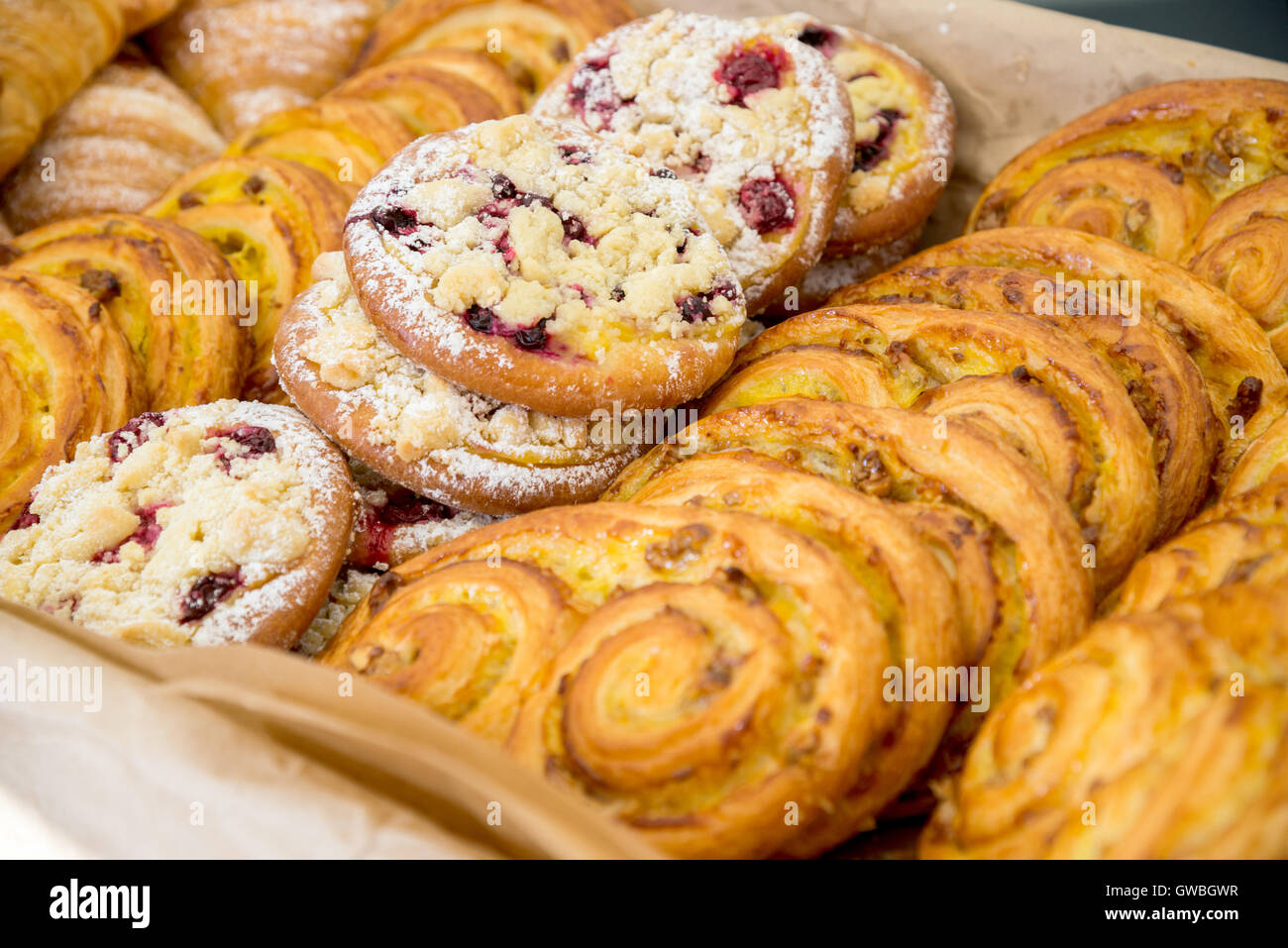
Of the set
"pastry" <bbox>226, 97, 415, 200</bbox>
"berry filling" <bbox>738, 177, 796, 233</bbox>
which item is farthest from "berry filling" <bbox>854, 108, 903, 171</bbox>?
"pastry" <bbox>226, 97, 415, 200</bbox>

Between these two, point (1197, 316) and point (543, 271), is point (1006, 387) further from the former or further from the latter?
point (543, 271)

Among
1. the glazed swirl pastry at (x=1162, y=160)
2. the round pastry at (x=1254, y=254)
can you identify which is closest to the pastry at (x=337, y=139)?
the glazed swirl pastry at (x=1162, y=160)

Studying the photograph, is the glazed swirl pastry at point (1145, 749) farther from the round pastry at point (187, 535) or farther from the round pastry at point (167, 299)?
the round pastry at point (167, 299)

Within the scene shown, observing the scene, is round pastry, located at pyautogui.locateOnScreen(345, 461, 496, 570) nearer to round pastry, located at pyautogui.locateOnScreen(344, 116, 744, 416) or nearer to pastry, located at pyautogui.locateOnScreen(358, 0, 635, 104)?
round pastry, located at pyautogui.locateOnScreen(344, 116, 744, 416)

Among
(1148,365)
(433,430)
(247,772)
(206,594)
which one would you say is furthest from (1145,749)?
(206,594)

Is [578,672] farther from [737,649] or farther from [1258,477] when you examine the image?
[1258,477]
